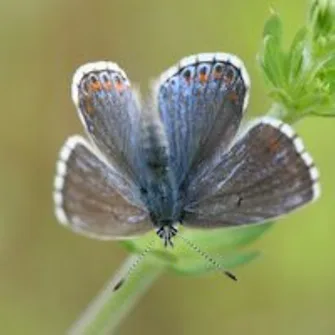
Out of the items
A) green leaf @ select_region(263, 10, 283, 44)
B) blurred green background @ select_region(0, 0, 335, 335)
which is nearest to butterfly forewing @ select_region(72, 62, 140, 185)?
green leaf @ select_region(263, 10, 283, 44)

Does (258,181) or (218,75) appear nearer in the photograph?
(258,181)

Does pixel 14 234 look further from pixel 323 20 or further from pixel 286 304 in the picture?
pixel 323 20

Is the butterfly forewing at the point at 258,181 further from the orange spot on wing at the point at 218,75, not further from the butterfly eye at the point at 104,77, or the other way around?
the butterfly eye at the point at 104,77

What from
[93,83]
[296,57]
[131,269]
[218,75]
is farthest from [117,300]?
[296,57]

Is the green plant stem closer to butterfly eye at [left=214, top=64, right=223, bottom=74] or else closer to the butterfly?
the butterfly

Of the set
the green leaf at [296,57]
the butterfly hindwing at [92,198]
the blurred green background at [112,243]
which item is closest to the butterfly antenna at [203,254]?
the butterfly hindwing at [92,198]

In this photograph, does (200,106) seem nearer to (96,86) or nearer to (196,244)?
(96,86)
